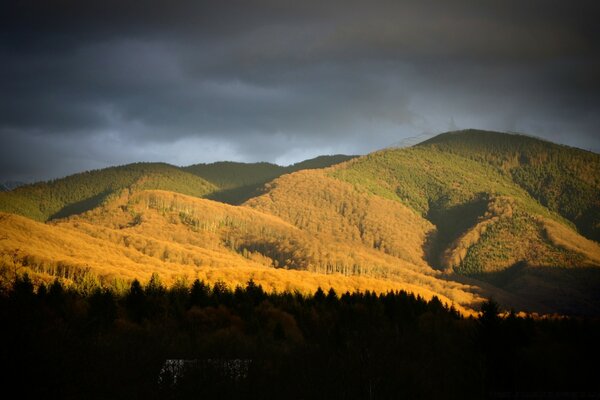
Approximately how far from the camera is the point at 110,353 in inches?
2060

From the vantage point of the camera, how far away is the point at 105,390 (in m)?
39.6

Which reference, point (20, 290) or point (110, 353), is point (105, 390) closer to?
point (110, 353)

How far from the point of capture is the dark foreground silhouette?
23625 mm

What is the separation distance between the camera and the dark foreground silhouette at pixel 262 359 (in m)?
23.6

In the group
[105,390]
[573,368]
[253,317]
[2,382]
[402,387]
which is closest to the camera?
[2,382]

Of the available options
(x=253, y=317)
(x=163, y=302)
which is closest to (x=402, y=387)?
(x=253, y=317)

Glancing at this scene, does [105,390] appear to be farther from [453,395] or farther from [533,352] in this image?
[533,352]

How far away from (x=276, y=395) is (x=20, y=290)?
24933mm

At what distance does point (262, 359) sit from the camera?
54.9 m

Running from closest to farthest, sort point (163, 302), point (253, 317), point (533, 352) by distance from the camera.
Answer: point (533, 352) → point (253, 317) → point (163, 302)

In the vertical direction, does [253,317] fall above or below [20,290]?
below

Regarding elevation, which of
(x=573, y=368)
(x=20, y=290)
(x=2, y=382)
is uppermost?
(x=20, y=290)

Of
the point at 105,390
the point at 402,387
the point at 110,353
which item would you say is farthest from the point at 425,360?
the point at 105,390

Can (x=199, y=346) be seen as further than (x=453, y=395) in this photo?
Yes
